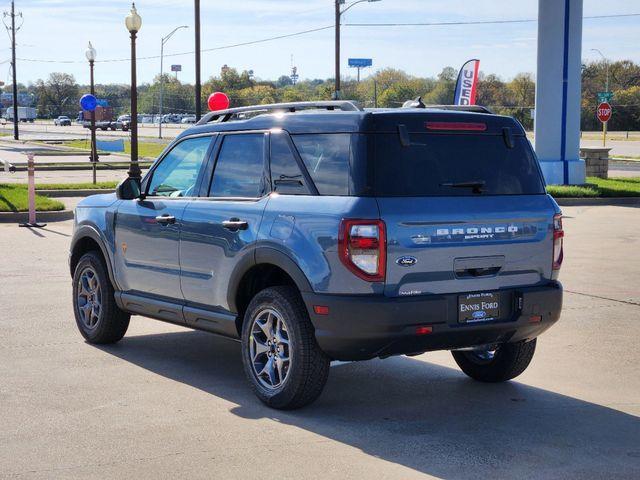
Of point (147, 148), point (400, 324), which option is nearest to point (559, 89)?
point (400, 324)

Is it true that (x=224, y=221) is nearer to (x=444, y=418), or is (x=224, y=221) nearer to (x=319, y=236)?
(x=319, y=236)

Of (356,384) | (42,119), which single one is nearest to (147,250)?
(356,384)

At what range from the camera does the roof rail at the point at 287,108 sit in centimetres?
669

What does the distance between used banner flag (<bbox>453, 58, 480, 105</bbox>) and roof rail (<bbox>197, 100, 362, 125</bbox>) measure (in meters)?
23.0

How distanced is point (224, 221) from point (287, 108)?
0.93 metres

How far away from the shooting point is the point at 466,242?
247 inches

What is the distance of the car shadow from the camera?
5.51 m

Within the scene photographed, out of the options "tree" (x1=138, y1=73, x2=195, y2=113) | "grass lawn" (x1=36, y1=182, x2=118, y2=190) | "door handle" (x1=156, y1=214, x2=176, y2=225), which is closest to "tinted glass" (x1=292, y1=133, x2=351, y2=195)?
"door handle" (x1=156, y1=214, x2=176, y2=225)

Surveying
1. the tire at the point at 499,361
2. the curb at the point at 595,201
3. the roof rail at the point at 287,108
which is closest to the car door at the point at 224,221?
the roof rail at the point at 287,108

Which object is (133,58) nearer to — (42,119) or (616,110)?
(616,110)

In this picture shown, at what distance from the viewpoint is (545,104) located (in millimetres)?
27531

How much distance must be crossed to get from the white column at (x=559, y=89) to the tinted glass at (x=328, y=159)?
71.3ft

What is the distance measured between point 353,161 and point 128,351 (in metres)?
3.25

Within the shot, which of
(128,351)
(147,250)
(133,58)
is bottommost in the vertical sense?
(128,351)
